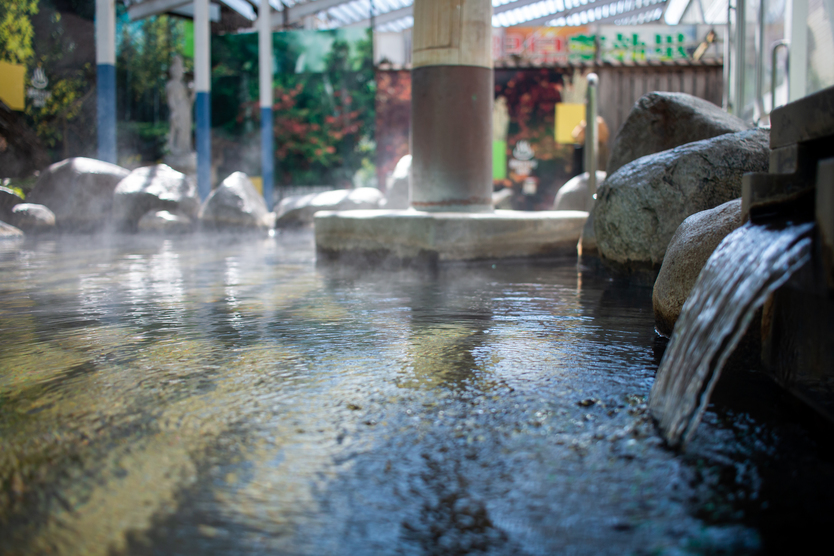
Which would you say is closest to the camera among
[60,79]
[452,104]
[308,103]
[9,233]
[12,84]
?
[452,104]

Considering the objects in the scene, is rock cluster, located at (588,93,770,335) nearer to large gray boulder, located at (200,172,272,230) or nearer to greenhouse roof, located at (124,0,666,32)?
large gray boulder, located at (200,172,272,230)

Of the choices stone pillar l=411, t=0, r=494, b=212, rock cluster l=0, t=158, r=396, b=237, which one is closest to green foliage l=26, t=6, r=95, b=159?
rock cluster l=0, t=158, r=396, b=237

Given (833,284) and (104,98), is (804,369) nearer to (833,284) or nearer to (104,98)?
(833,284)

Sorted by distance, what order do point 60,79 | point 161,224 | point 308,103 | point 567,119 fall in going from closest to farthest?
point 161,224 < point 567,119 < point 60,79 < point 308,103

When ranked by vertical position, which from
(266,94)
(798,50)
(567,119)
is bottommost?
(798,50)

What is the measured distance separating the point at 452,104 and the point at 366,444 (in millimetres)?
4671

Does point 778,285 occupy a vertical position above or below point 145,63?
below

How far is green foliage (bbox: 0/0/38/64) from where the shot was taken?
1522cm

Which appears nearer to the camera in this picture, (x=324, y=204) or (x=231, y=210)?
(x=231, y=210)

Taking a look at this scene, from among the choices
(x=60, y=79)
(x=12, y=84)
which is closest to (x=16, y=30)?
(x=60, y=79)

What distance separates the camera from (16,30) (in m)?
15.5

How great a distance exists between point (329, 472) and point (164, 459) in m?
0.40

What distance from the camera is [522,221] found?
230 inches

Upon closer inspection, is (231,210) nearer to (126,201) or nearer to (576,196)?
(126,201)
